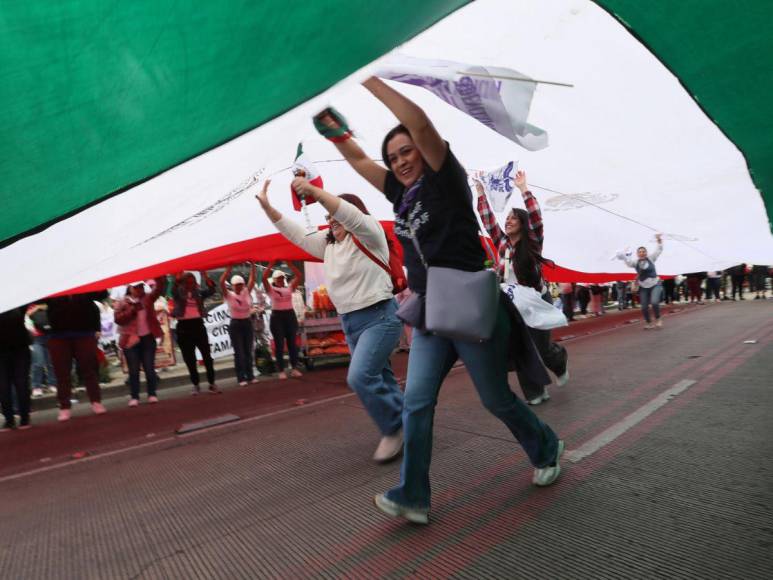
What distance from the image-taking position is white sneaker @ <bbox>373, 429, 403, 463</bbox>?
3.23 meters

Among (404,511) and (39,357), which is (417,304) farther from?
(39,357)

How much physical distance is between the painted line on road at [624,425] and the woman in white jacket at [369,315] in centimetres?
115

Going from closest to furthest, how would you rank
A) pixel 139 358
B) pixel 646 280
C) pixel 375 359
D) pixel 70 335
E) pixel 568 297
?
pixel 375 359
pixel 70 335
pixel 139 358
pixel 646 280
pixel 568 297

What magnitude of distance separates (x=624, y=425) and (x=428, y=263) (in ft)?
7.63

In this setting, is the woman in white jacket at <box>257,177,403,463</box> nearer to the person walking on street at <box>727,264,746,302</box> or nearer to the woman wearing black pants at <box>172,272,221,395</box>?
the woman wearing black pants at <box>172,272,221,395</box>

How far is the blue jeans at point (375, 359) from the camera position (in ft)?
10.2

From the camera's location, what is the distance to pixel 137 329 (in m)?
6.89

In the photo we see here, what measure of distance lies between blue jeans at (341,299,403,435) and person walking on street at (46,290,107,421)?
4.55 m

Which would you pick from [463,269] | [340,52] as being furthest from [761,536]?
[340,52]

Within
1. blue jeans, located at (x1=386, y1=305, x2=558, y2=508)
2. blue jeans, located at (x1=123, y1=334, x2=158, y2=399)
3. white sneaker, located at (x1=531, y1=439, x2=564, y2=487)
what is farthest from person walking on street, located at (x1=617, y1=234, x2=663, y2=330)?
blue jeans, located at (x1=123, y1=334, x2=158, y2=399)

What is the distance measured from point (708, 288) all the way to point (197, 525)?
2286 cm

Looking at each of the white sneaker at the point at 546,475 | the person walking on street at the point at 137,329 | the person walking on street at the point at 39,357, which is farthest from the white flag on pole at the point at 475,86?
the person walking on street at the point at 39,357

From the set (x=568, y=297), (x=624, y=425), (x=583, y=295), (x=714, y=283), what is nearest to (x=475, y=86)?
(x=624, y=425)

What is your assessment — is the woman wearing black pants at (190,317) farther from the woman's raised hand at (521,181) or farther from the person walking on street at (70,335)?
the woman's raised hand at (521,181)
